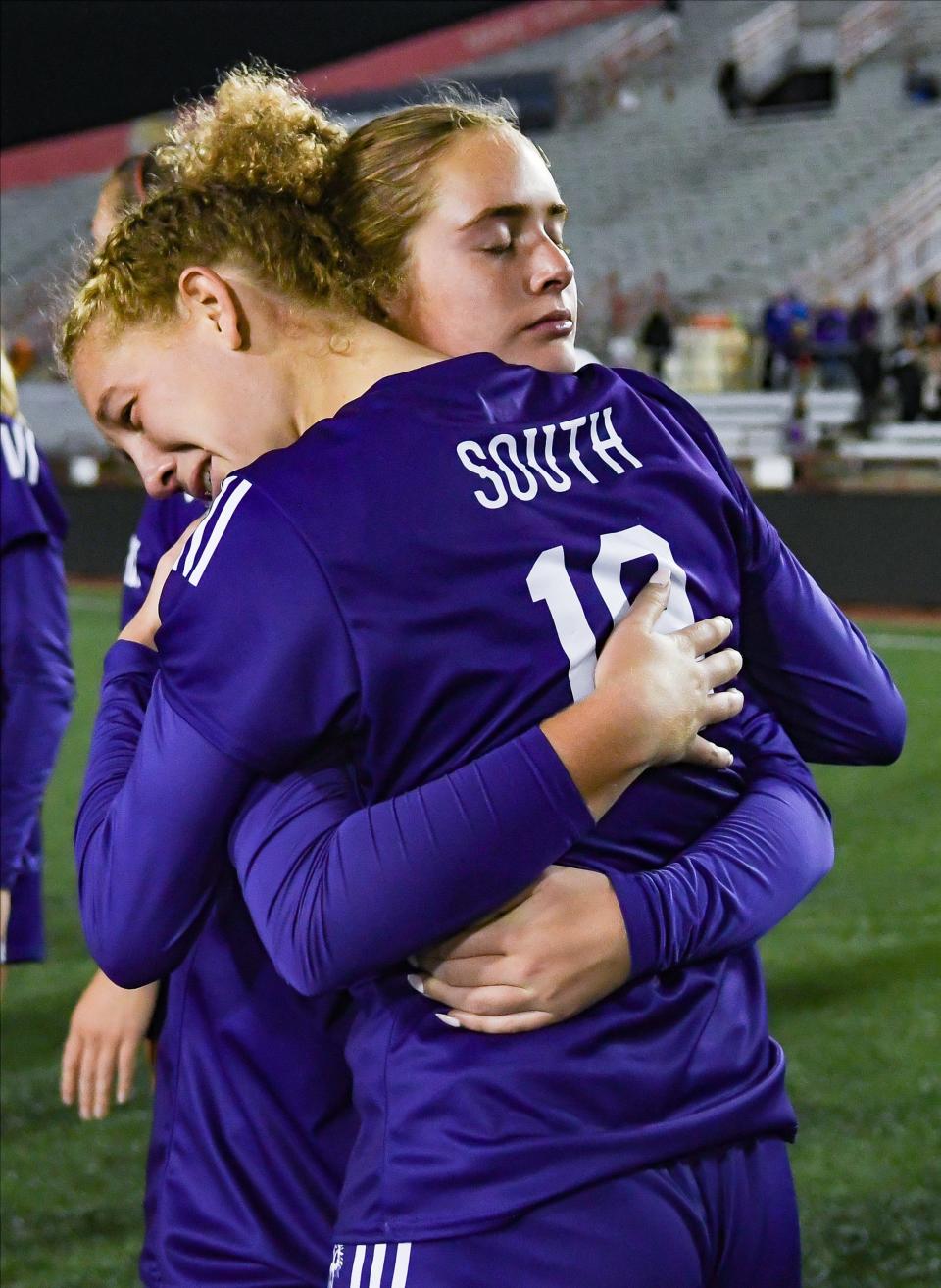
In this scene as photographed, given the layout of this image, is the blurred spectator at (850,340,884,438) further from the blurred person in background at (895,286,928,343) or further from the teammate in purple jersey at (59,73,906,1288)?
the teammate in purple jersey at (59,73,906,1288)

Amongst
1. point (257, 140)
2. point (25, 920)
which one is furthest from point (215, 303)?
point (25, 920)

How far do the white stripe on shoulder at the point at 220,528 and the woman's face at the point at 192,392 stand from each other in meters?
0.15

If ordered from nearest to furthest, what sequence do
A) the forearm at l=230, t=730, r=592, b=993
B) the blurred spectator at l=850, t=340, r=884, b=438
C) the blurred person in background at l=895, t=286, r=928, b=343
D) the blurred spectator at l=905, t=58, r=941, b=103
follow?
the forearm at l=230, t=730, r=592, b=993 < the blurred spectator at l=850, t=340, r=884, b=438 < the blurred person in background at l=895, t=286, r=928, b=343 < the blurred spectator at l=905, t=58, r=941, b=103

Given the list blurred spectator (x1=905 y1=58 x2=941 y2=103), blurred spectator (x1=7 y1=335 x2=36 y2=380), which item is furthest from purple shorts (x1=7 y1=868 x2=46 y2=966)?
blurred spectator (x1=905 y1=58 x2=941 y2=103)

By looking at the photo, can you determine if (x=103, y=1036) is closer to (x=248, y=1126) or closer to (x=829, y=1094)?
(x=248, y=1126)

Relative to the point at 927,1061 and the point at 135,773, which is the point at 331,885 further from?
the point at 927,1061

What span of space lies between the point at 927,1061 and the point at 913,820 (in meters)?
2.50

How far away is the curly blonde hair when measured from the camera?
1.26 meters

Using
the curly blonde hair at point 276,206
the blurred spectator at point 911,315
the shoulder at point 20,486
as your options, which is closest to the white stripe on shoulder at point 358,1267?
the curly blonde hair at point 276,206

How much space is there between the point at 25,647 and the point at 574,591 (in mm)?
1932

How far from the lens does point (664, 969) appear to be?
116cm

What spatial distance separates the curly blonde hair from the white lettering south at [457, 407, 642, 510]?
23 centimetres

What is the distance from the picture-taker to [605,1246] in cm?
108

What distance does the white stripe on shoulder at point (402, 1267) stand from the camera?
1.08m
